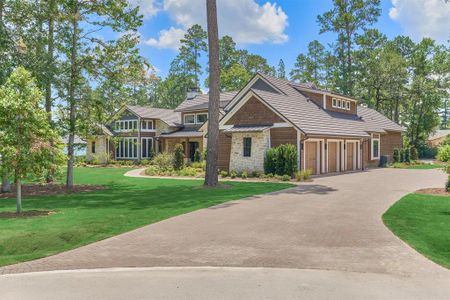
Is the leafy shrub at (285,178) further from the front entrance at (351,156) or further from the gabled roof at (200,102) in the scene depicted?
the gabled roof at (200,102)

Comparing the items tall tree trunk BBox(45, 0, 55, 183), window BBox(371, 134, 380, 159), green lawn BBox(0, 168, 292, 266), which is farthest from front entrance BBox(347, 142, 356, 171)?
tall tree trunk BBox(45, 0, 55, 183)

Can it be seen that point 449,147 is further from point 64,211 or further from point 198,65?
point 198,65

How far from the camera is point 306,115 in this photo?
2670 cm

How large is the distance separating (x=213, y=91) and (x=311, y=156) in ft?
29.6

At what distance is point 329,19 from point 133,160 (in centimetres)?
3208

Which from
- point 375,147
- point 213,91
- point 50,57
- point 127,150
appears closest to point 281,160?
point 213,91

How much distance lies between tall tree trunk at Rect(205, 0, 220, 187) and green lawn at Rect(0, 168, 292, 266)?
4.41 feet

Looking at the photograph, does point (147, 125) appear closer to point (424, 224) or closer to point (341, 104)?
point (341, 104)

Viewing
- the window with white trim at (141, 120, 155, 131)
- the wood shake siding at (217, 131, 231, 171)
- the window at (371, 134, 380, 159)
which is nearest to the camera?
the wood shake siding at (217, 131, 231, 171)

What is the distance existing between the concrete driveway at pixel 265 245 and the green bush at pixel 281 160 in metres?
10.4

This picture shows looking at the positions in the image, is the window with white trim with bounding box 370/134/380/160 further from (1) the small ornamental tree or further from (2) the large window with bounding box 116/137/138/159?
(1) the small ornamental tree

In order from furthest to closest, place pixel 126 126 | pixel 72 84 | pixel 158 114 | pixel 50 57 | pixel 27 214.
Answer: pixel 158 114, pixel 126 126, pixel 72 84, pixel 50 57, pixel 27 214

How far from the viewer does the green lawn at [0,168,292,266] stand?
333 inches

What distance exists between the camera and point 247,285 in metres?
5.76
